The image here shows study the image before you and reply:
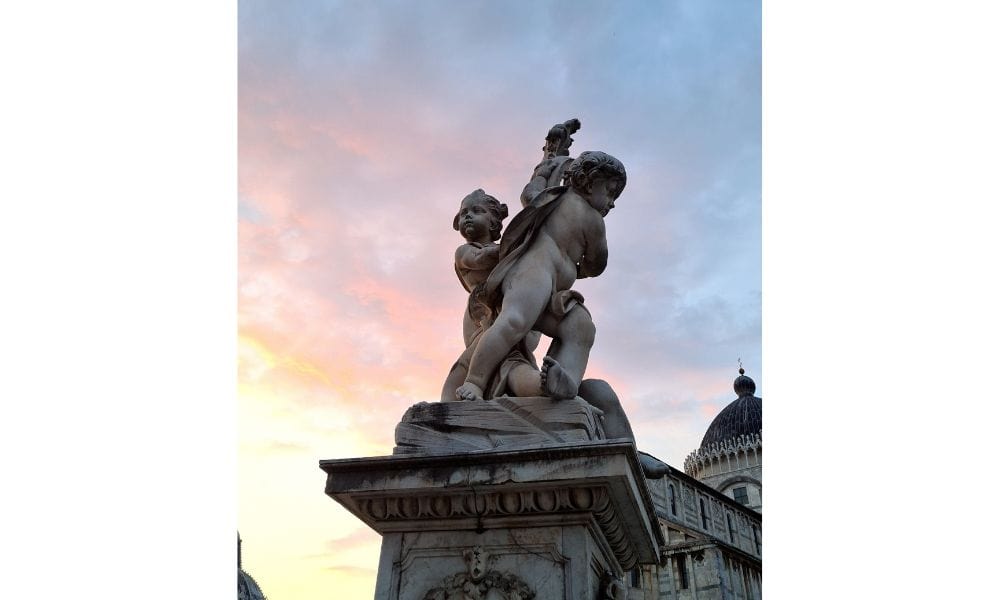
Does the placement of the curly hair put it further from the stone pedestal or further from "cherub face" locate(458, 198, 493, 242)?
the stone pedestal

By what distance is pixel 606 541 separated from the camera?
368cm

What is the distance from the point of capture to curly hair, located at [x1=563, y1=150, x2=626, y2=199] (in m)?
4.64

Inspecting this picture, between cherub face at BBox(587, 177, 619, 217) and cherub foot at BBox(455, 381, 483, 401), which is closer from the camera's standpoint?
cherub foot at BBox(455, 381, 483, 401)

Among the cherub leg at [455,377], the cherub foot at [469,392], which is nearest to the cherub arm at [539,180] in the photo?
the cherub leg at [455,377]

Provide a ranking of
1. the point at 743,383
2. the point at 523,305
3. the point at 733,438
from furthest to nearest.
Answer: the point at 743,383 < the point at 733,438 < the point at 523,305

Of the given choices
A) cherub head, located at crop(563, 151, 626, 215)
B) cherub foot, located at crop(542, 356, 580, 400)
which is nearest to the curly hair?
cherub head, located at crop(563, 151, 626, 215)

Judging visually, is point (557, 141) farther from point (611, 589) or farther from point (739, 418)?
point (739, 418)

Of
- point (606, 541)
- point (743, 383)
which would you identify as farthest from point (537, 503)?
point (743, 383)

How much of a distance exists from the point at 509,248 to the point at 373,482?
5.48ft

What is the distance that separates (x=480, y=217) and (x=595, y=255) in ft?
2.64

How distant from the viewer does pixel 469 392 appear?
13.0 ft

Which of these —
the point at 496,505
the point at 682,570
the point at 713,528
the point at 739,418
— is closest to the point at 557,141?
the point at 496,505

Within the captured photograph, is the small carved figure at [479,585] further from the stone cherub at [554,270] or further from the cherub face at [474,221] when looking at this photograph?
the cherub face at [474,221]

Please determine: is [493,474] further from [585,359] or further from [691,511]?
[691,511]
